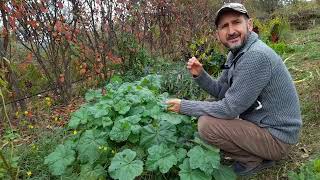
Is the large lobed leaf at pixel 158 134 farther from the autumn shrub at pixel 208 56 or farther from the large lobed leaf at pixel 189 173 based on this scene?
A: the autumn shrub at pixel 208 56

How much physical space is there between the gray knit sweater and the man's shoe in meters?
0.30

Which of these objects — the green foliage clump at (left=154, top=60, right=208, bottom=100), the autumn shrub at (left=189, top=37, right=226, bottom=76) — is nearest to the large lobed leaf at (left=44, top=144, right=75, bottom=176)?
the green foliage clump at (left=154, top=60, right=208, bottom=100)

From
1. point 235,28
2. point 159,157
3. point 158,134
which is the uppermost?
point 235,28

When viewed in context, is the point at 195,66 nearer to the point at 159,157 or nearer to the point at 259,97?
the point at 259,97

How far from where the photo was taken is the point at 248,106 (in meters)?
2.59

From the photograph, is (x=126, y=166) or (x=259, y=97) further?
(x=259, y=97)

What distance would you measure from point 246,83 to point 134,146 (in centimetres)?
97

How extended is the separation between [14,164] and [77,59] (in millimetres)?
3032

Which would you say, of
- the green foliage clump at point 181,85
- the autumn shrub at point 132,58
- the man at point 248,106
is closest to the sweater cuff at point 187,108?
the man at point 248,106

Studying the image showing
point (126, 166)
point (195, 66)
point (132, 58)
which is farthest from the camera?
point (132, 58)

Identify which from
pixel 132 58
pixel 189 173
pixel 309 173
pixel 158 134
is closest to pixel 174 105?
pixel 158 134

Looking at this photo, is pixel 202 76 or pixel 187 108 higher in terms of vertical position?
pixel 202 76

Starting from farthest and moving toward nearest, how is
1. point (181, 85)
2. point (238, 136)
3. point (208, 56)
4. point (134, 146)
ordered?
point (208, 56)
point (181, 85)
point (134, 146)
point (238, 136)

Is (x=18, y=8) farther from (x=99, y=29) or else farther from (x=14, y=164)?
(x=14, y=164)
